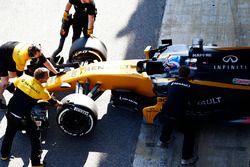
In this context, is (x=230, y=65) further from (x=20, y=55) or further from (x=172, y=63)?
(x=20, y=55)

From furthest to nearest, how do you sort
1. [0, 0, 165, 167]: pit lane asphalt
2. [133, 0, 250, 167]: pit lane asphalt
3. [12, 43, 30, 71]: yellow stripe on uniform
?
[12, 43, 30, 71]: yellow stripe on uniform < [0, 0, 165, 167]: pit lane asphalt < [133, 0, 250, 167]: pit lane asphalt

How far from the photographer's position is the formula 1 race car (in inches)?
283

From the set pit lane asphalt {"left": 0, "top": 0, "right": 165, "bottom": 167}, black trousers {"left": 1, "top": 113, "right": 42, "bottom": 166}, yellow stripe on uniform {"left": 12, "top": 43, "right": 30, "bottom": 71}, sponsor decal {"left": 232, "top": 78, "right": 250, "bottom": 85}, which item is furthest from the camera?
yellow stripe on uniform {"left": 12, "top": 43, "right": 30, "bottom": 71}

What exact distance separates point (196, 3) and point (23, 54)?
4.47 metres

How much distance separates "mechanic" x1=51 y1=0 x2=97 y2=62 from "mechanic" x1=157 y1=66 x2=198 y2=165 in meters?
2.46

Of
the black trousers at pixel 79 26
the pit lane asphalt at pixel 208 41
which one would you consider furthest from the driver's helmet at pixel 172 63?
the black trousers at pixel 79 26

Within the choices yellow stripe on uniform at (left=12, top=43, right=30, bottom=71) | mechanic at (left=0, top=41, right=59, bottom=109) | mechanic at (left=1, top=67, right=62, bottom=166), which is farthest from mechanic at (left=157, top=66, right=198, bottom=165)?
yellow stripe on uniform at (left=12, top=43, right=30, bottom=71)

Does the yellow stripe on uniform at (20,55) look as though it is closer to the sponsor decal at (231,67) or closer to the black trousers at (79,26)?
the black trousers at (79,26)

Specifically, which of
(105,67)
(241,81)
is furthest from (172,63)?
(105,67)

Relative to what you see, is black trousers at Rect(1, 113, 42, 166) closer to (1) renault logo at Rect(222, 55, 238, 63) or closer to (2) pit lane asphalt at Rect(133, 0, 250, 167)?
(2) pit lane asphalt at Rect(133, 0, 250, 167)

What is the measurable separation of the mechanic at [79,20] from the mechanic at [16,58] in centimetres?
117

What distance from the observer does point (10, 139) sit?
7.17m

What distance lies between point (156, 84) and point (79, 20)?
94.3 inches

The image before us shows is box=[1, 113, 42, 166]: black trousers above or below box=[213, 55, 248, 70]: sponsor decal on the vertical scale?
below
